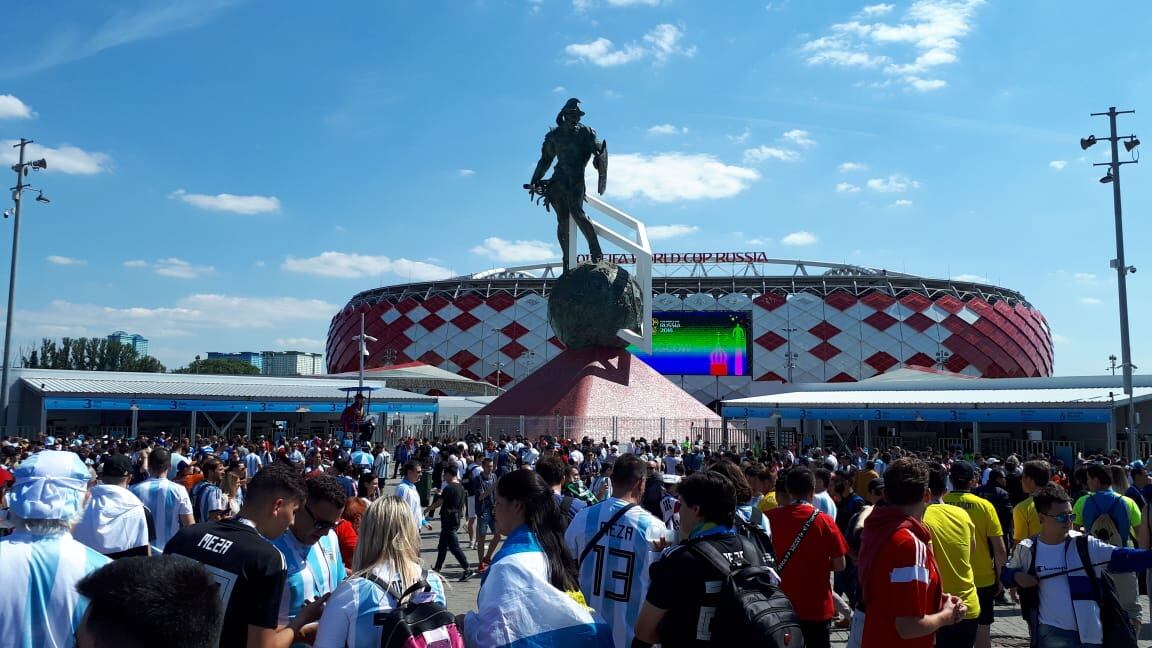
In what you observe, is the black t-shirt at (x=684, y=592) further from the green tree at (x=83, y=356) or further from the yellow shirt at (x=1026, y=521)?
the green tree at (x=83, y=356)

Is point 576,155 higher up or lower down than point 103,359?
higher up

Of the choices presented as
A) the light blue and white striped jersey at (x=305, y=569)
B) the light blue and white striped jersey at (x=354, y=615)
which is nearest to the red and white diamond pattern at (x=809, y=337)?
the light blue and white striped jersey at (x=305, y=569)

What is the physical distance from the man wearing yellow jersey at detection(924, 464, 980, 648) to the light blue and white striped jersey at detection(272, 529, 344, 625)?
299 cm

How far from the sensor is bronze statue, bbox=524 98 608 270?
90.5 ft

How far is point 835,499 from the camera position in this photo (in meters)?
→ 8.52

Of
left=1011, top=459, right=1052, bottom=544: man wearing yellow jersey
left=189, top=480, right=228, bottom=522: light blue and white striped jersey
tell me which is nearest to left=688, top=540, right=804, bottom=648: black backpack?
left=1011, top=459, right=1052, bottom=544: man wearing yellow jersey

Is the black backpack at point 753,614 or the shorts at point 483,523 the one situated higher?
the black backpack at point 753,614

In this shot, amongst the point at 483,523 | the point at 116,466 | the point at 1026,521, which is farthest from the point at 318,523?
the point at 483,523

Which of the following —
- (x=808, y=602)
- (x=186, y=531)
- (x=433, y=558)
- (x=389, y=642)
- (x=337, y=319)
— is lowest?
(x=433, y=558)

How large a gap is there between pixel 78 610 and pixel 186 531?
39cm

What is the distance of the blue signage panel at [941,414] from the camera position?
80.1 feet

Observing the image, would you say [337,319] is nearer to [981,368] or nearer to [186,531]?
[981,368]

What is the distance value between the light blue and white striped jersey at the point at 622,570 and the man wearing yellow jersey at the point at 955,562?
1.47 meters

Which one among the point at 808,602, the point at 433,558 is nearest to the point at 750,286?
the point at 433,558
